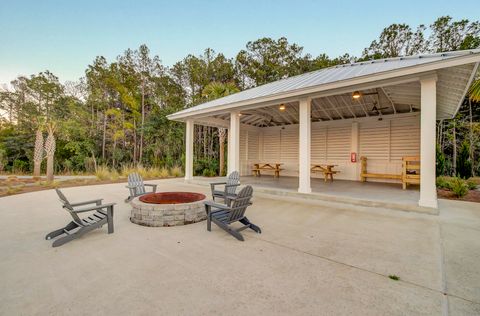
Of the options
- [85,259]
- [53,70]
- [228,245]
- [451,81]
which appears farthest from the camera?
[53,70]

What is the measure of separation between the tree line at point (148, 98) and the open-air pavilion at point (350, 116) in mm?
5412

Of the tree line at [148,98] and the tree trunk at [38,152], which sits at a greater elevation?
the tree line at [148,98]

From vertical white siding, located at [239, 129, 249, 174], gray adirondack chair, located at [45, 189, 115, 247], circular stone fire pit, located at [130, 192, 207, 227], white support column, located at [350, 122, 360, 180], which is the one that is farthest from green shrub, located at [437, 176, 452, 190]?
gray adirondack chair, located at [45, 189, 115, 247]

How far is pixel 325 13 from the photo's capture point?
10.9 metres

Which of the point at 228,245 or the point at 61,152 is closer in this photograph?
the point at 228,245

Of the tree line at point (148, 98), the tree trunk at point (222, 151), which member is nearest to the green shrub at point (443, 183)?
the tree trunk at point (222, 151)

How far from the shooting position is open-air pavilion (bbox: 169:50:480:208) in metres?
4.65

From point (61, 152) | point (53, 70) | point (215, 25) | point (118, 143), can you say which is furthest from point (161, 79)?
point (53, 70)

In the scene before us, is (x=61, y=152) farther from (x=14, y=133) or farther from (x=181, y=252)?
(x=181, y=252)

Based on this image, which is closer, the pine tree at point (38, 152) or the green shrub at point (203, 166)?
the pine tree at point (38, 152)

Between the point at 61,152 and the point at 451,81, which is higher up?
the point at 451,81

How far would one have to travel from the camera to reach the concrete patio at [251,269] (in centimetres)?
183

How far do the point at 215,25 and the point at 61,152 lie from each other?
14.7 meters

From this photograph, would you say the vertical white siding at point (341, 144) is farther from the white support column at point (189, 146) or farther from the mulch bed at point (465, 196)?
the white support column at point (189, 146)
